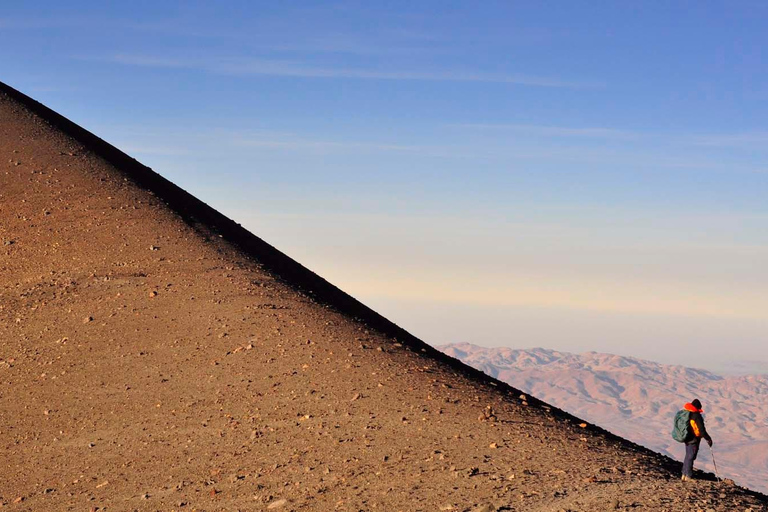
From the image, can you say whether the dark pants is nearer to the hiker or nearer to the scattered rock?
the hiker

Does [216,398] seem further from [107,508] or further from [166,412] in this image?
[107,508]

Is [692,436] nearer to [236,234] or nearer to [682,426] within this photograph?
[682,426]

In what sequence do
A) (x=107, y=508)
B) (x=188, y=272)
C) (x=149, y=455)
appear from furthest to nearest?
(x=188, y=272) < (x=149, y=455) < (x=107, y=508)

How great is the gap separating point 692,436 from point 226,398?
33.9 ft

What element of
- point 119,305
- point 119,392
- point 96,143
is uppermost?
point 96,143

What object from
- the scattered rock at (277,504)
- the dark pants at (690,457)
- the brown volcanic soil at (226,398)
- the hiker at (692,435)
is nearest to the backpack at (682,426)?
the hiker at (692,435)

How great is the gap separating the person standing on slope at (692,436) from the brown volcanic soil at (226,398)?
38 centimetres

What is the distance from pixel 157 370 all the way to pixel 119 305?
385cm

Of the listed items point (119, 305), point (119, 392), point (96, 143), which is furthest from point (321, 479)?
point (96, 143)

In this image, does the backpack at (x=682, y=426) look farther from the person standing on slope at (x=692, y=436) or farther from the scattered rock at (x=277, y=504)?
the scattered rock at (x=277, y=504)

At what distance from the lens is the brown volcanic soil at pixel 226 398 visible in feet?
48.2

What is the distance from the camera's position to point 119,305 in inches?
929

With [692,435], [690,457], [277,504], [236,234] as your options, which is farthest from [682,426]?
[236,234]

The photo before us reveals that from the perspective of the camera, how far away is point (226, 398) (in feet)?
62.6
